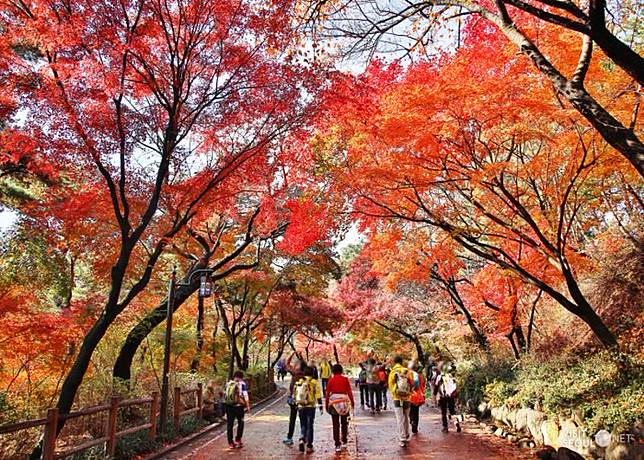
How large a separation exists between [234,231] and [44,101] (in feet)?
27.7

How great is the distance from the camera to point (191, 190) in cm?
963

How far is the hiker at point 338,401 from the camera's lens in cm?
855

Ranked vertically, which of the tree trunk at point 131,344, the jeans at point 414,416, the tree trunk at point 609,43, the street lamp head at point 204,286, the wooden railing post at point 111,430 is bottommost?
the jeans at point 414,416

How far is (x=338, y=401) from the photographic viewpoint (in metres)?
8.58

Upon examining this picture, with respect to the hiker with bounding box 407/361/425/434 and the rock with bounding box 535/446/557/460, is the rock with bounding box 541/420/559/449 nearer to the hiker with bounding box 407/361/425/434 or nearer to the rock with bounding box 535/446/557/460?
the rock with bounding box 535/446/557/460

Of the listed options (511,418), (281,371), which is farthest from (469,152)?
(281,371)

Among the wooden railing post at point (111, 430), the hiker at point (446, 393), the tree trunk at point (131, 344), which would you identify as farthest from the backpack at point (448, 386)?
the wooden railing post at point (111, 430)

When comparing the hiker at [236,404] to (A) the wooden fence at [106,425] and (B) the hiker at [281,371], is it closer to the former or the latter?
(A) the wooden fence at [106,425]

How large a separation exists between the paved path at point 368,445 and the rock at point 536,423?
1.60 feet

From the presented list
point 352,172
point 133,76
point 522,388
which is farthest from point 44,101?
point 522,388

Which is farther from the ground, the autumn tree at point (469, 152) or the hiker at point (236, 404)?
the autumn tree at point (469, 152)

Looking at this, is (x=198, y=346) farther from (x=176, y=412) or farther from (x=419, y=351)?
(x=419, y=351)

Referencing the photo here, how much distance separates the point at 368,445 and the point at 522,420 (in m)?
3.53

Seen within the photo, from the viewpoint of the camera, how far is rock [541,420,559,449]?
8.00 meters
